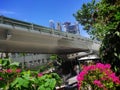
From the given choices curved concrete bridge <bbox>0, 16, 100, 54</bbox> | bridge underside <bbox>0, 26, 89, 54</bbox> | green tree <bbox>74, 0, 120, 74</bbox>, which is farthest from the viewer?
bridge underside <bbox>0, 26, 89, 54</bbox>

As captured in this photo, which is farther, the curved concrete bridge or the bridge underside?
the bridge underside

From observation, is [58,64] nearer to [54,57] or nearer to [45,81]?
[54,57]

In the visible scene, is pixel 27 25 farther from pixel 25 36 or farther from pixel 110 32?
pixel 110 32

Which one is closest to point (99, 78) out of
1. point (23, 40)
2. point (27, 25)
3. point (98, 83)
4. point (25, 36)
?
point (98, 83)

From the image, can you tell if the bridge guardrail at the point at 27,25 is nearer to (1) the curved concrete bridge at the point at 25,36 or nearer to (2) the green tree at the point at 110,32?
(1) the curved concrete bridge at the point at 25,36

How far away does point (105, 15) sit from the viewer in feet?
48.1

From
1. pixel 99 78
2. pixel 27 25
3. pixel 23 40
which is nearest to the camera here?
pixel 99 78

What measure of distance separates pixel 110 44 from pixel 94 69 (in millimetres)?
3353

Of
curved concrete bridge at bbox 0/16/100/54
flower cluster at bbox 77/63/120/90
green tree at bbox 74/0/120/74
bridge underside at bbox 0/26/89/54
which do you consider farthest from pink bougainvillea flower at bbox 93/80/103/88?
bridge underside at bbox 0/26/89/54

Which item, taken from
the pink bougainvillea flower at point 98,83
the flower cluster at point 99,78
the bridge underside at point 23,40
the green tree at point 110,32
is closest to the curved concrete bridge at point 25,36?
the bridge underside at point 23,40

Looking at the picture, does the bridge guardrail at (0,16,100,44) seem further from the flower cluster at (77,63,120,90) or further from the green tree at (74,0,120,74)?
the flower cluster at (77,63,120,90)

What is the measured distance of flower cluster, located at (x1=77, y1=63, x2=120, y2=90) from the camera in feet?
35.2

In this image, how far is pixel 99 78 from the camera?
35.9 ft

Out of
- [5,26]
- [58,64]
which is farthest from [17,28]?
[58,64]
